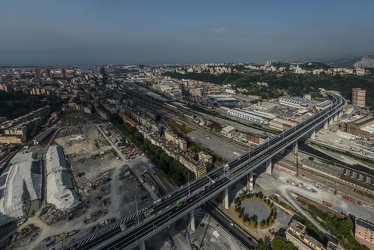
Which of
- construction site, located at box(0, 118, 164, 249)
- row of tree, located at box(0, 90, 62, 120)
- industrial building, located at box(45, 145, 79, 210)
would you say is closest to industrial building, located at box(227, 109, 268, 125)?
construction site, located at box(0, 118, 164, 249)

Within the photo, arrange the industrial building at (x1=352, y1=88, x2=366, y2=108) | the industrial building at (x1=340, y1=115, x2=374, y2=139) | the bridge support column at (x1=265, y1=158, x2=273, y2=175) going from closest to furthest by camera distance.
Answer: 1. the bridge support column at (x1=265, y1=158, x2=273, y2=175)
2. the industrial building at (x1=340, y1=115, x2=374, y2=139)
3. the industrial building at (x1=352, y1=88, x2=366, y2=108)

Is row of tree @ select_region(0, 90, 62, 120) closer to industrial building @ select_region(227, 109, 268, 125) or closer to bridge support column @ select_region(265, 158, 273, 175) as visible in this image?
industrial building @ select_region(227, 109, 268, 125)

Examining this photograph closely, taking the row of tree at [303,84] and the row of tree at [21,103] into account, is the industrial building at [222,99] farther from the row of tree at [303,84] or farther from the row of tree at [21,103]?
the row of tree at [21,103]

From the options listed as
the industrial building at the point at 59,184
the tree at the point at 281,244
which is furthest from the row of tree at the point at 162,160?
the tree at the point at 281,244

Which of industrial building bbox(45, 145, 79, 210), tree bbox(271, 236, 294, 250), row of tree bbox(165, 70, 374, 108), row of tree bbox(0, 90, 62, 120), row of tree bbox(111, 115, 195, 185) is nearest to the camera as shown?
tree bbox(271, 236, 294, 250)

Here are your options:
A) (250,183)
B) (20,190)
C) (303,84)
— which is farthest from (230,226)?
(303,84)

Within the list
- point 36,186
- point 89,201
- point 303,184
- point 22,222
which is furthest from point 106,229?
point 303,184

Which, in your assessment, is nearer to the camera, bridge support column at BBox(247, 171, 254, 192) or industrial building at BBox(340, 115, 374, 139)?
bridge support column at BBox(247, 171, 254, 192)
